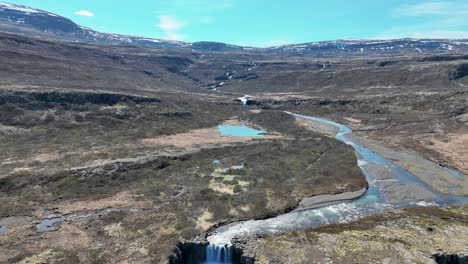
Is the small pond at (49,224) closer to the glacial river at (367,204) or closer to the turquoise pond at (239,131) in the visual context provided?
the glacial river at (367,204)

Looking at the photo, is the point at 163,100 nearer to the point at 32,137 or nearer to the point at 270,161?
the point at 32,137

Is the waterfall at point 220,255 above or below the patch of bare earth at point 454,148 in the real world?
below

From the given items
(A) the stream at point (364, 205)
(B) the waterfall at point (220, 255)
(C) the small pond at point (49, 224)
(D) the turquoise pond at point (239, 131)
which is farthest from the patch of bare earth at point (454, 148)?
(C) the small pond at point (49, 224)

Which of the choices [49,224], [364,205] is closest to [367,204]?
[364,205]

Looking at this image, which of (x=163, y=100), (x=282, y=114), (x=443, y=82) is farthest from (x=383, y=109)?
(x=163, y=100)

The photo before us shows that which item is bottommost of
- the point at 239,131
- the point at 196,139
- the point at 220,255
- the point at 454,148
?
the point at 220,255

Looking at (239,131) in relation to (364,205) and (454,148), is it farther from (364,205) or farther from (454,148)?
(364,205)

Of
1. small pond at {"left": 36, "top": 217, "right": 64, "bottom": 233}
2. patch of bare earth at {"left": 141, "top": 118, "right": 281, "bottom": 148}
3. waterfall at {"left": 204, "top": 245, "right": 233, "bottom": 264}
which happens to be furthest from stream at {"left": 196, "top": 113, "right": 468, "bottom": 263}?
patch of bare earth at {"left": 141, "top": 118, "right": 281, "bottom": 148}
